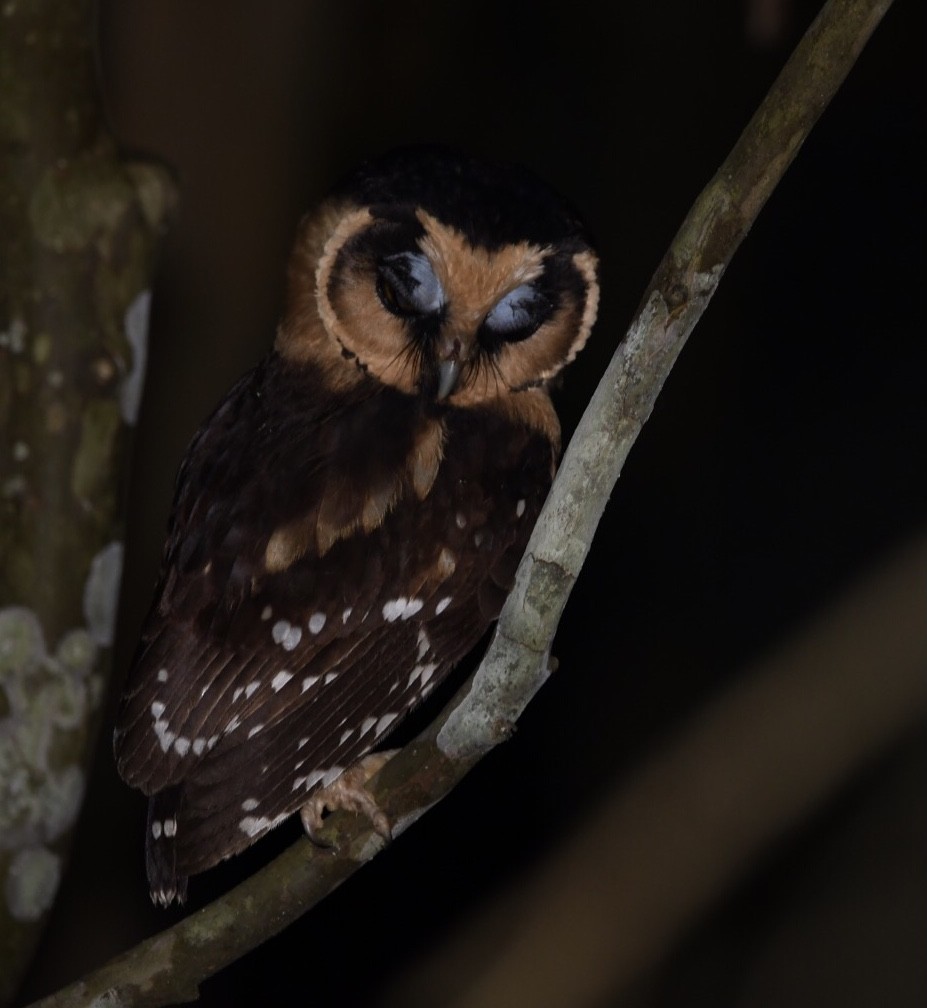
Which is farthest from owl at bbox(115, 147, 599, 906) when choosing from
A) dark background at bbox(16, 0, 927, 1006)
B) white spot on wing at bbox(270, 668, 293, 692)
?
dark background at bbox(16, 0, 927, 1006)

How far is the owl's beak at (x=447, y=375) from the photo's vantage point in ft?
3.45

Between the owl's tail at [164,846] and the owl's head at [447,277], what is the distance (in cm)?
40

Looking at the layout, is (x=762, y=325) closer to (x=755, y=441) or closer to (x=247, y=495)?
(x=755, y=441)

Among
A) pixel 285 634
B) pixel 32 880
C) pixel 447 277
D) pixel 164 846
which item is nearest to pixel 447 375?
pixel 447 277

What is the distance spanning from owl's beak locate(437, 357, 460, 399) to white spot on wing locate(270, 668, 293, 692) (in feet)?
0.87

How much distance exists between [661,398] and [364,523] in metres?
0.37

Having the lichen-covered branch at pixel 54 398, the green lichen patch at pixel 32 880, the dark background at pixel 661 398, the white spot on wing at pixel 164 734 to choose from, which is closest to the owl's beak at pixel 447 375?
the dark background at pixel 661 398

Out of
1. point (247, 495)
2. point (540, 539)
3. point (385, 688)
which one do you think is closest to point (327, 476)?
point (247, 495)

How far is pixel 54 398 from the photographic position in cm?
136

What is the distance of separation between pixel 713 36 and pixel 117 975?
1.04 meters

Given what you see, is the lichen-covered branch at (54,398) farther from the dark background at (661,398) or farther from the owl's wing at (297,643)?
the owl's wing at (297,643)

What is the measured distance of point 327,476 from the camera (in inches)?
44.1

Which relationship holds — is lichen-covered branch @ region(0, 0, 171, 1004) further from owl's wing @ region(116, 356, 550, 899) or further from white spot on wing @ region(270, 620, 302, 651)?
white spot on wing @ region(270, 620, 302, 651)

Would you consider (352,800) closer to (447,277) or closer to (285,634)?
(285,634)
